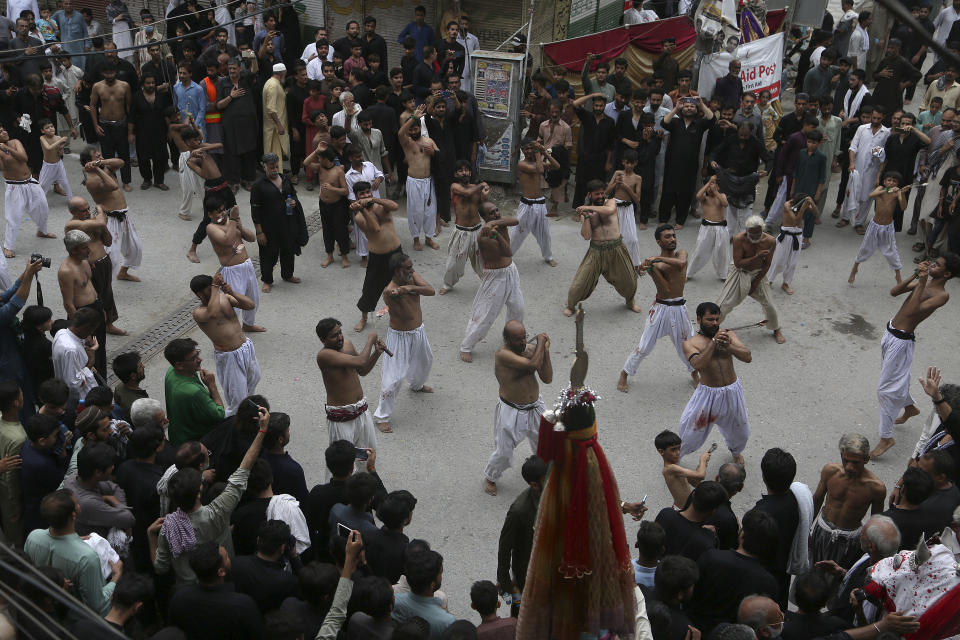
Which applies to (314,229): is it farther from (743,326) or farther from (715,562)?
(715,562)

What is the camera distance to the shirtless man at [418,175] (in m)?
11.4

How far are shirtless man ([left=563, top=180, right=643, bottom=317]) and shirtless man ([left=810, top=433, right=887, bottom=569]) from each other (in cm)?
406

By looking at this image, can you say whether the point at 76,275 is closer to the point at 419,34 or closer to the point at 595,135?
the point at 595,135

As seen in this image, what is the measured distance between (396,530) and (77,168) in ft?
34.2

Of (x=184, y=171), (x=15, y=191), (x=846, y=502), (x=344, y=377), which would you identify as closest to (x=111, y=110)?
(x=184, y=171)

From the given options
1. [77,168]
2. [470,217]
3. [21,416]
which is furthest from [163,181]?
[21,416]

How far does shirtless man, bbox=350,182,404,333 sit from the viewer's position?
963 centimetres

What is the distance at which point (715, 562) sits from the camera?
511cm

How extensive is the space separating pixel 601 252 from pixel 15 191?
6.81m

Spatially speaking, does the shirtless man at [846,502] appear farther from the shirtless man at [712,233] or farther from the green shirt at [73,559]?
the shirtless man at [712,233]

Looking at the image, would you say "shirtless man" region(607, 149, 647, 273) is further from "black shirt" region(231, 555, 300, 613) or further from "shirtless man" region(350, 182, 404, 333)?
"black shirt" region(231, 555, 300, 613)

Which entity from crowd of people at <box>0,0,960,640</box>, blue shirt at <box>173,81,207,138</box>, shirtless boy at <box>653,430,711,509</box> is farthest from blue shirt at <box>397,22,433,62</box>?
shirtless boy at <box>653,430,711,509</box>

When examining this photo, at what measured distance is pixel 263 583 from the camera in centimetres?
493

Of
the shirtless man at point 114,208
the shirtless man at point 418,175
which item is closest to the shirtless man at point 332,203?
the shirtless man at point 418,175
